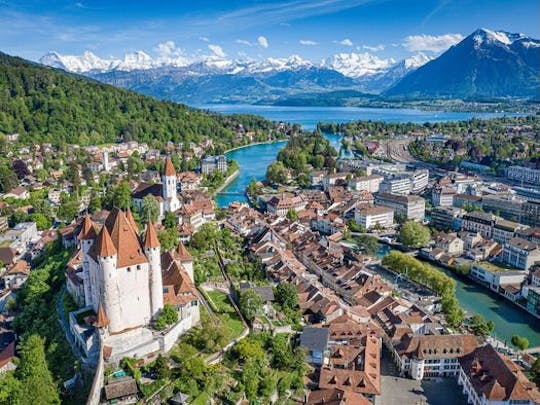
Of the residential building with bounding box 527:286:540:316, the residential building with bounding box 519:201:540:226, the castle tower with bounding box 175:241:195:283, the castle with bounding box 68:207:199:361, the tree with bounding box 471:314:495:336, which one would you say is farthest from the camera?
the residential building with bounding box 519:201:540:226

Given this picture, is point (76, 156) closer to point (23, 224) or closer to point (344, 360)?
point (23, 224)

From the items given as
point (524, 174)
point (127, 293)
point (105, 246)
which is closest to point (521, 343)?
point (127, 293)

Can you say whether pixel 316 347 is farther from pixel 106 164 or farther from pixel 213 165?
pixel 106 164

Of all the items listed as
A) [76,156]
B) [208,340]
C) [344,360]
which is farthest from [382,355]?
[76,156]

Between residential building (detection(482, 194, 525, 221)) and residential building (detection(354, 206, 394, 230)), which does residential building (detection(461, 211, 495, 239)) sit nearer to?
residential building (detection(482, 194, 525, 221))

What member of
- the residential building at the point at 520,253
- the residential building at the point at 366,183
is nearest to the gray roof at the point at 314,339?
the residential building at the point at 520,253

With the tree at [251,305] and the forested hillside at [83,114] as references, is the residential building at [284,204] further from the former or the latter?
the forested hillside at [83,114]

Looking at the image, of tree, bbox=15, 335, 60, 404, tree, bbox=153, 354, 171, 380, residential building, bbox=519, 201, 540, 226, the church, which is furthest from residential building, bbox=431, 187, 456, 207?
tree, bbox=15, 335, 60, 404

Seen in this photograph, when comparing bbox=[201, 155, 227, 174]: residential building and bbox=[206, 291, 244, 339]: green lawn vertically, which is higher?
bbox=[201, 155, 227, 174]: residential building
